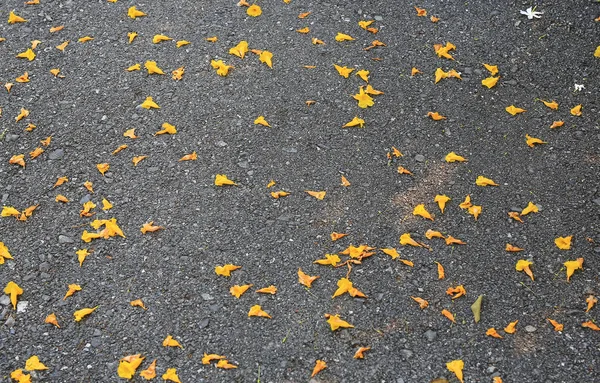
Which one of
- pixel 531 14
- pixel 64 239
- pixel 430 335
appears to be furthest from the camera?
pixel 531 14

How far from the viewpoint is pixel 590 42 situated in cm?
512

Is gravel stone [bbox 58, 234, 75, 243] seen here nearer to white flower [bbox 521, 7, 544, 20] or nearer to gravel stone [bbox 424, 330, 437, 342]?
gravel stone [bbox 424, 330, 437, 342]

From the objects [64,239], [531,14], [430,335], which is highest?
[531,14]

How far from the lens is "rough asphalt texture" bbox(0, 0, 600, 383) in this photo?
3400 mm

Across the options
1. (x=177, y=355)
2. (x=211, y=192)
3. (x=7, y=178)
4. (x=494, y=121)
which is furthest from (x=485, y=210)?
(x=7, y=178)

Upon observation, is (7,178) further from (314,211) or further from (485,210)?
(485,210)

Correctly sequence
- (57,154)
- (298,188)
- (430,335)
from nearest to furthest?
(430,335)
(298,188)
(57,154)

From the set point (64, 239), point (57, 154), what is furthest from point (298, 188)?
point (57, 154)

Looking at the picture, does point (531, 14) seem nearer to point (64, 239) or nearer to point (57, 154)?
point (57, 154)

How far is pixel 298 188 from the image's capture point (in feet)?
13.6

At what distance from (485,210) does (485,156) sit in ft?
1.48

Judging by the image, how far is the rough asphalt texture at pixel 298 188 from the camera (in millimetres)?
3400

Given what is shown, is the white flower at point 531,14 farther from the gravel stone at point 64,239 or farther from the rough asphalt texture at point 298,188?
the gravel stone at point 64,239

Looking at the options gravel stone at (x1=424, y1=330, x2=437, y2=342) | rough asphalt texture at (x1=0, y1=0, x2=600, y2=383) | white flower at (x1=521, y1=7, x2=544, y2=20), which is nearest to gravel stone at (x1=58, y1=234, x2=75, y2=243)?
rough asphalt texture at (x1=0, y1=0, x2=600, y2=383)
